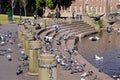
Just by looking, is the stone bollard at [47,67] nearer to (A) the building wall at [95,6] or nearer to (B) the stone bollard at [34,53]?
(B) the stone bollard at [34,53]

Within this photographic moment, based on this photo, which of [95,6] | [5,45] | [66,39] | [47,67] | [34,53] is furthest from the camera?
[95,6]

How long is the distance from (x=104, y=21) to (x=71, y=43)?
3442cm

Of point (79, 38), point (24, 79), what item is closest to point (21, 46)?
point (24, 79)

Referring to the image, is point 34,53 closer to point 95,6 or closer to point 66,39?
point 66,39

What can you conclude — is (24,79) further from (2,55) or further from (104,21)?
(104,21)

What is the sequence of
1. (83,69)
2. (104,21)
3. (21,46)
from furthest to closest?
1. (104,21)
2. (21,46)
3. (83,69)

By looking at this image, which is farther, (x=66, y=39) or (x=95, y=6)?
(x=95, y=6)

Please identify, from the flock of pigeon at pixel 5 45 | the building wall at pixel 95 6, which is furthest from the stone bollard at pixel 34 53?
the building wall at pixel 95 6

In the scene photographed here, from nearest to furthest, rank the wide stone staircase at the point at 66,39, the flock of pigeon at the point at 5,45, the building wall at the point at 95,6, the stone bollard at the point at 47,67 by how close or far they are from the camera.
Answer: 1. the stone bollard at the point at 47,67
2. the wide stone staircase at the point at 66,39
3. the flock of pigeon at the point at 5,45
4. the building wall at the point at 95,6

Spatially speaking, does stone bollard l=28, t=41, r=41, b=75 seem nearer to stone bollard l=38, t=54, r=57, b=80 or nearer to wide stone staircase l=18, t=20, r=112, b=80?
wide stone staircase l=18, t=20, r=112, b=80

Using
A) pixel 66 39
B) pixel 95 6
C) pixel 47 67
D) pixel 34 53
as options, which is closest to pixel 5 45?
pixel 66 39

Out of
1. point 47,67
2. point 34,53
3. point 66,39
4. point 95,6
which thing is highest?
point 95,6

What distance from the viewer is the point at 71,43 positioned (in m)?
34.3

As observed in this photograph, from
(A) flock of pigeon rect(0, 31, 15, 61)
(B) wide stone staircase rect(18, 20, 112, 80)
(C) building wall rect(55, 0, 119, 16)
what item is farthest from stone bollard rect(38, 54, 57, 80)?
(C) building wall rect(55, 0, 119, 16)
